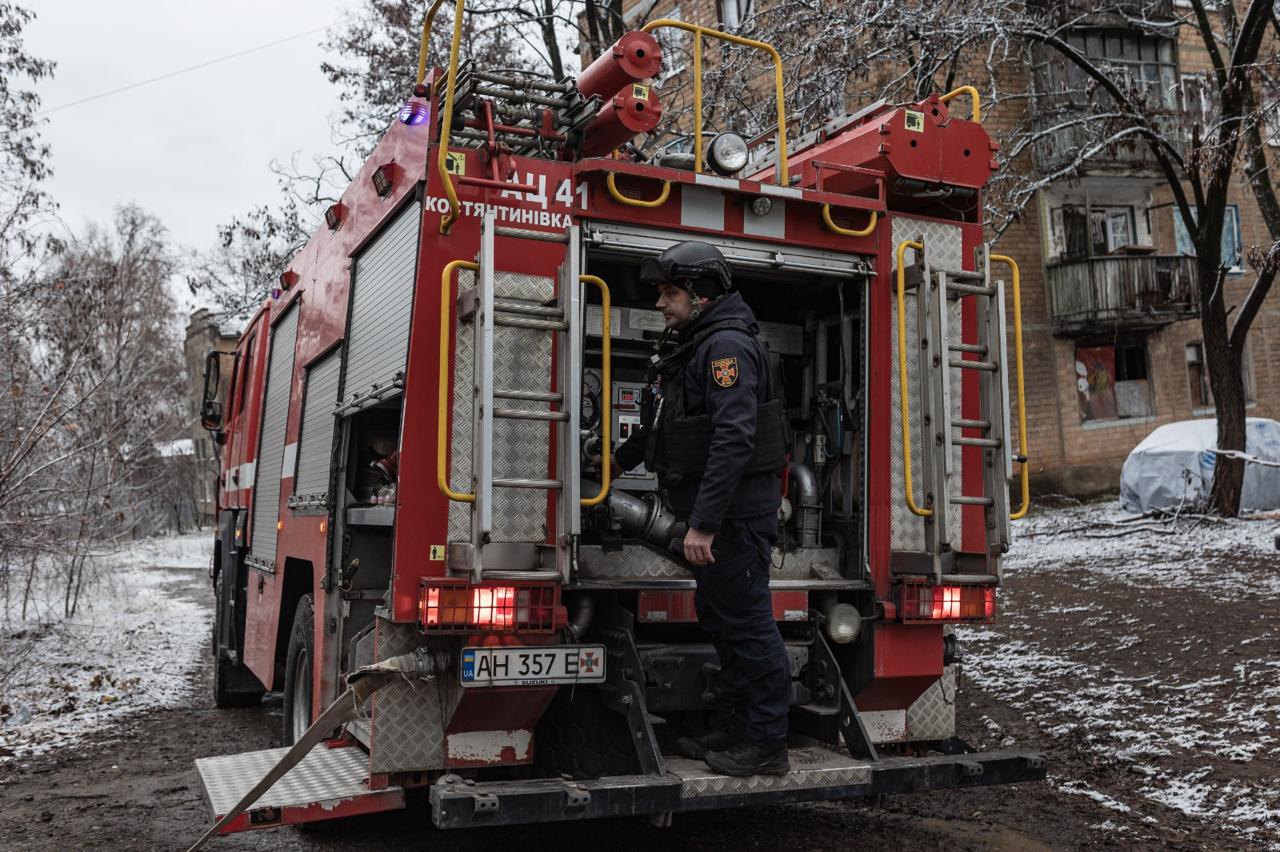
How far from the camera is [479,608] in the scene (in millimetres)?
4012

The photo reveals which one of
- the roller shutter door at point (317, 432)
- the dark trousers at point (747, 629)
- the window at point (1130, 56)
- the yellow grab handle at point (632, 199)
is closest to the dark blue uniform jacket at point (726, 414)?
the dark trousers at point (747, 629)

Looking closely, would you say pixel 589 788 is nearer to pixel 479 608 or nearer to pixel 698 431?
pixel 479 608

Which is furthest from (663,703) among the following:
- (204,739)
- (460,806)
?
(204,739)

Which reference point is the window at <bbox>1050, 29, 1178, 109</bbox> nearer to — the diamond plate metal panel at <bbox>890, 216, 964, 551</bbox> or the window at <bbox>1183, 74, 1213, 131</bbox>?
the window at <bbox>1183, 74, 1213, 131</bbox>

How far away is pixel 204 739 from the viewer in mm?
7598

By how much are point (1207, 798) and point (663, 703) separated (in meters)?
2.85

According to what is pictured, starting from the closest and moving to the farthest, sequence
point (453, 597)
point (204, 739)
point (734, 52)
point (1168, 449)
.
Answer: point (453, 597) → point (204, 739) → point (734, 52) → point (1168, 449)

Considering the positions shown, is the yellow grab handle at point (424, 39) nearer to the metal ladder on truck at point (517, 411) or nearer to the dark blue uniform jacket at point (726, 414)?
the metal ladder on truck at point (517, 411)

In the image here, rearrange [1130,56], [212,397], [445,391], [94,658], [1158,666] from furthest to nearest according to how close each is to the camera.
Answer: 1. [1130,56]
2. [94,658]
3. [212,397]
4. [1158,666]
5. [445,391]

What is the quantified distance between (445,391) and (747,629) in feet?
4.61

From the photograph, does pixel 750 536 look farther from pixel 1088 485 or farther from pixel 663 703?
pixel 1088 485

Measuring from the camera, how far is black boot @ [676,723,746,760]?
4.29 m

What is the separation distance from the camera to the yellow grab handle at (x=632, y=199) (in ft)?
14.2

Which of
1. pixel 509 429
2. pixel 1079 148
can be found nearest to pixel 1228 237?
pixel 1079 148
